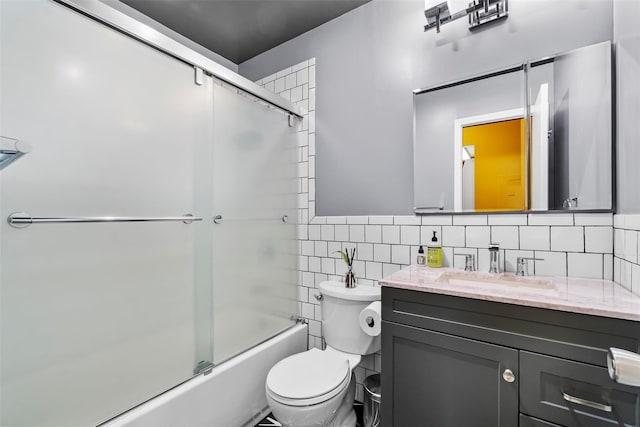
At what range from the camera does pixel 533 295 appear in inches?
37.6

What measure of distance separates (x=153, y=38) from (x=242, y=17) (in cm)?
98

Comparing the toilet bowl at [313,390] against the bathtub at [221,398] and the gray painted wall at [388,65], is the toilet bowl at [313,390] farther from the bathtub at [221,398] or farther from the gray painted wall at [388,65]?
the gray painted wall at [388,65]

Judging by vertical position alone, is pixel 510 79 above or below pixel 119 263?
above

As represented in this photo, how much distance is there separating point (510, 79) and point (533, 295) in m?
1.02

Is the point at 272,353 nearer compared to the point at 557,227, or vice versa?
the point at 557,227

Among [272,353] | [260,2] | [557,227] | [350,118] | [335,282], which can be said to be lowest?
[272,353]

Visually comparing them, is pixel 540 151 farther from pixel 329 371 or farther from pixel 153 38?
pixel 153 38

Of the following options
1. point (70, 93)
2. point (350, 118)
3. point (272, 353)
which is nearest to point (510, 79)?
Result: point (350, 118)

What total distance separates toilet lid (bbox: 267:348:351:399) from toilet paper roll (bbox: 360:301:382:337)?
236 millimetres

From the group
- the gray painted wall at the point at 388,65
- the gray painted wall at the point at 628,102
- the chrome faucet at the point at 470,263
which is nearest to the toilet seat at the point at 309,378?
the chrome faucet at the point at 470,263

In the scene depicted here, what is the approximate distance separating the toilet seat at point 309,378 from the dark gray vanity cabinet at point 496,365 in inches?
10.0

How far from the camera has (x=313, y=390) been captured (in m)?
1.28

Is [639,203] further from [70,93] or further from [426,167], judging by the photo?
[70,93]

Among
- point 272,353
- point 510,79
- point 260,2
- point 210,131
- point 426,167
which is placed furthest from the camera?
point 260,2
